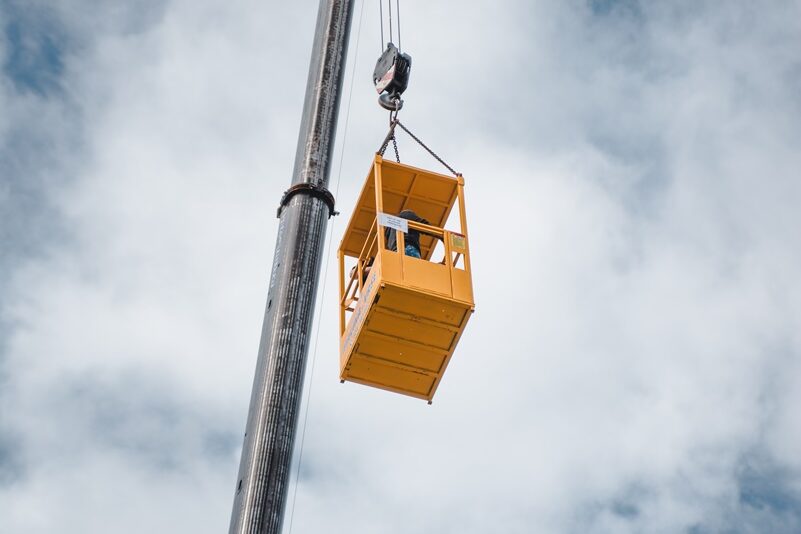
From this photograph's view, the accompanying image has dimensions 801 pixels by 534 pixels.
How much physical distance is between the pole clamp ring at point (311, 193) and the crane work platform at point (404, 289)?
1.27m

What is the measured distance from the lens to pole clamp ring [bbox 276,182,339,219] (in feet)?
37.6

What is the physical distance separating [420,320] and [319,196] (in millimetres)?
2132

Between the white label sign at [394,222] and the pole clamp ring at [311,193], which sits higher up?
the white label sign at [394,222]

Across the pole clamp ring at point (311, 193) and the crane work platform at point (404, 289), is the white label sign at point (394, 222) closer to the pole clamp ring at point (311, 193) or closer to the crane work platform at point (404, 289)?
the crane work platform at point (404, 289)

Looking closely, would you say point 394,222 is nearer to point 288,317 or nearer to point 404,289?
point 404,289

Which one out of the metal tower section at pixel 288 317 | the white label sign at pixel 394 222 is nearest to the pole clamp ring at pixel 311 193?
the metal tower section at pixel 288 317

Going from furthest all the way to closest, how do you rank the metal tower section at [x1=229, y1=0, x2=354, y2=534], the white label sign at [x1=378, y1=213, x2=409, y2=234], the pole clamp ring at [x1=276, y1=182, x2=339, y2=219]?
the white label sign at [x1=378, y1=213, x2=409, y2=234], the pole clamp ring at [x1=276, y1=182, x2=339, y2=219], the metal tower section at [x1=229, y1=0, x2=354, y2=534]

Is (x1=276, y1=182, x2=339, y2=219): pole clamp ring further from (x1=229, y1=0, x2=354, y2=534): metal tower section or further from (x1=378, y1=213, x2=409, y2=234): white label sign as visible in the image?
(x1=378, y1=213, x2=409, y2=234): white label sign

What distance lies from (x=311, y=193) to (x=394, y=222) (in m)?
2.07

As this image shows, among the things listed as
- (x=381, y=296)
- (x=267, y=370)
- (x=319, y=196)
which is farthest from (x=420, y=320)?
(x=267, y=370)

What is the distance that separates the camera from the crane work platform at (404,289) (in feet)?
41.6

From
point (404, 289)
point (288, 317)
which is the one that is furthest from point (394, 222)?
point (288, 317)

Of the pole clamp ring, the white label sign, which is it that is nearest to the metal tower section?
the pole clamp ring

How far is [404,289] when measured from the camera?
12.5 metres
